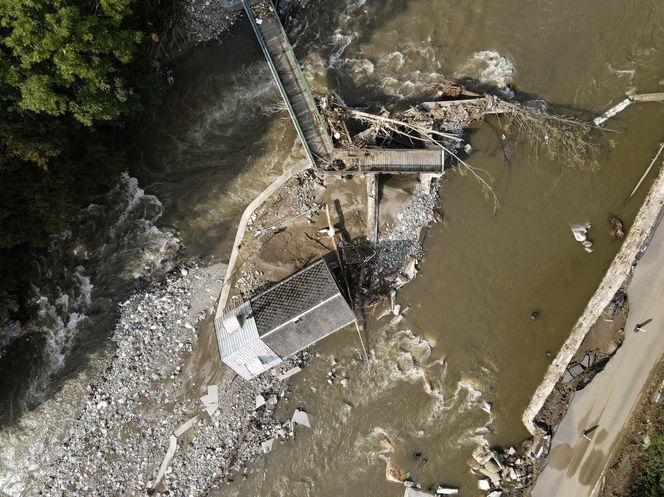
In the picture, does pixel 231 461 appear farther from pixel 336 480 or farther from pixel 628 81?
pixel 628 81

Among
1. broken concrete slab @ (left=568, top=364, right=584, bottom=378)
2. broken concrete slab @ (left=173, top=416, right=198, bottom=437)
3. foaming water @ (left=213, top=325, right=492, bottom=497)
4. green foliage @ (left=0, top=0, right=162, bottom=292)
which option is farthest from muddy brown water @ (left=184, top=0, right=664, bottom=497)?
green foliage @ (left=0, top=0, right=162, bottom=292)

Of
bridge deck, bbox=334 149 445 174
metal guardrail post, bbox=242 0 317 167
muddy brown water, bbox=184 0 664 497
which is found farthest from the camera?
muddy brown water, bbox=184 0 664 497

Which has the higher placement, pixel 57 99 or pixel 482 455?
pixel 57 99

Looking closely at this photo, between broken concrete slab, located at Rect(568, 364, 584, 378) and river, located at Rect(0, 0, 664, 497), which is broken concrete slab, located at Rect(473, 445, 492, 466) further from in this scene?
broken concrete slab, located at Rect(568, 364, 584, 378)

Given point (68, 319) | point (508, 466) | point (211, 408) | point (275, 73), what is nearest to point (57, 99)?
point (275, 73)

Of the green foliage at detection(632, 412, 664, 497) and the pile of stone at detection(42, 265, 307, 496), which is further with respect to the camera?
the pile of stone at detection(42, 265, 307, 496)

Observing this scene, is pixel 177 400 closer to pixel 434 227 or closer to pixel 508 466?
pixel 434 227

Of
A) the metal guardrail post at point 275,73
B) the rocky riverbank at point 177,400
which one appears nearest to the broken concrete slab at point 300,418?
the rocky riverbank at point 177,400
